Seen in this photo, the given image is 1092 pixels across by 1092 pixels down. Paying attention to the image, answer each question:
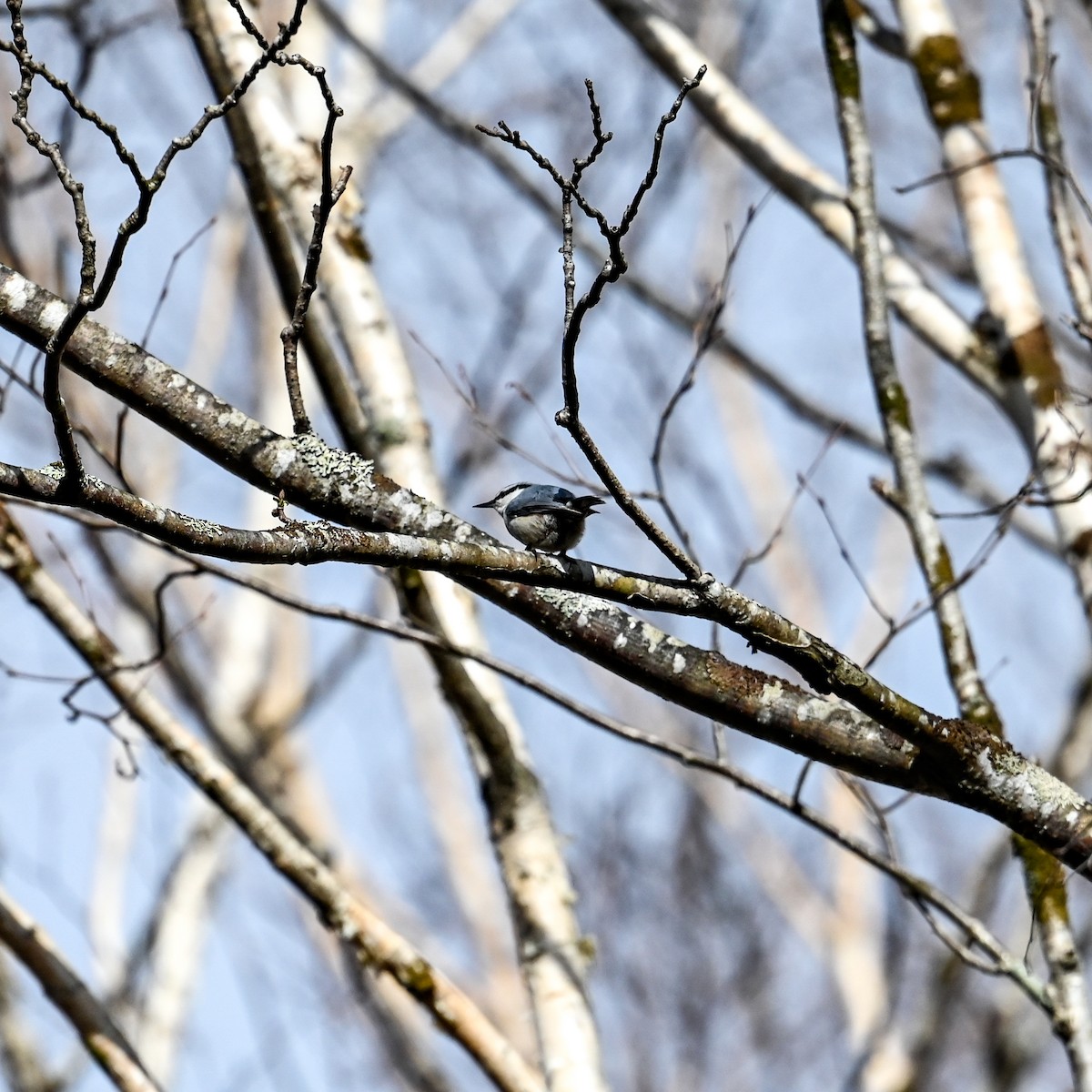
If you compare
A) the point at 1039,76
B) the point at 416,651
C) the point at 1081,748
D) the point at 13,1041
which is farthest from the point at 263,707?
the point at 1039,76

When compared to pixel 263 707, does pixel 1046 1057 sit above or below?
below

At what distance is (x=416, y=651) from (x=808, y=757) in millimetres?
6789

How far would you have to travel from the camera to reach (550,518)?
3.11 meters

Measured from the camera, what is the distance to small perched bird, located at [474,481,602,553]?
121 inches

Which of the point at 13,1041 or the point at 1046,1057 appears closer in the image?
the point at 13,1041

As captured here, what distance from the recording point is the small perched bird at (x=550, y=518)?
10.1 ft

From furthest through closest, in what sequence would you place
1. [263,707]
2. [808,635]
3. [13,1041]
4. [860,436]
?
1. [263,707]
2. [13,1041]
3. [860,436]
4. [808,635]

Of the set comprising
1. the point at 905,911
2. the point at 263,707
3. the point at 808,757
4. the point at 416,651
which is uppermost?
the point at 416,651

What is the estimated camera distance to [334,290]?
384 cm

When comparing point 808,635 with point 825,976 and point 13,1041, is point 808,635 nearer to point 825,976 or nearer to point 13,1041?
point 13,1041

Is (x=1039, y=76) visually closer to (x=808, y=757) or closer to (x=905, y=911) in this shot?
(x=808, y=757)

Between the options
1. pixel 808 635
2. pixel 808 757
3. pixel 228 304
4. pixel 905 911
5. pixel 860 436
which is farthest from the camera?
pixel 228 304

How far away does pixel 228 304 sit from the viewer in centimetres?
813

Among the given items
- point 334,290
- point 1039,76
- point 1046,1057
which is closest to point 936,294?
point 1039,76
